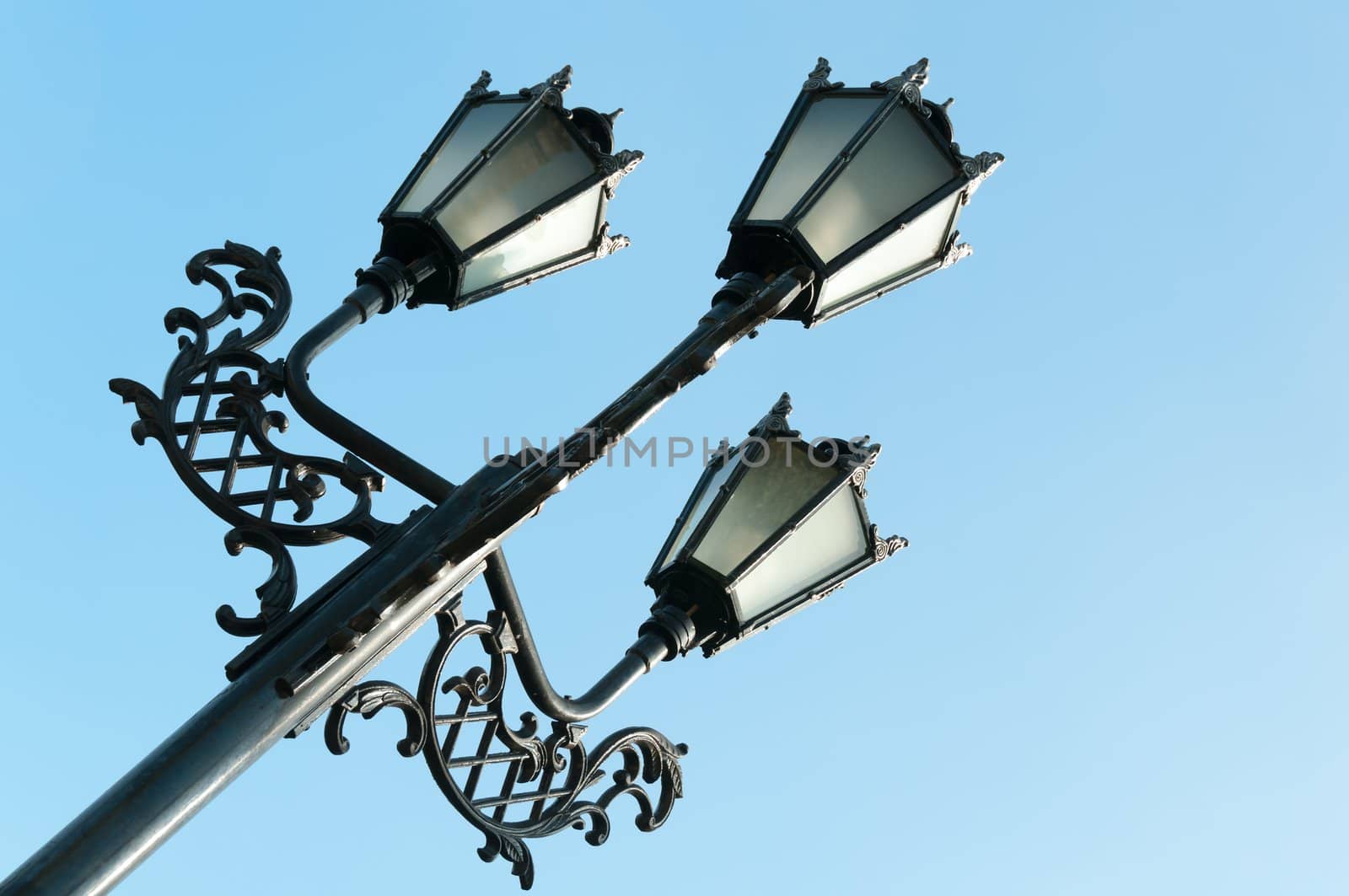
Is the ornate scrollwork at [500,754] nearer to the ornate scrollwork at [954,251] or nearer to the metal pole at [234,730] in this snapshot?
the metal pole at [234,730]

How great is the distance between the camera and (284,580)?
10.5 ft

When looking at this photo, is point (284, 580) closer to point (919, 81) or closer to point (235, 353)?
point (235, 353)

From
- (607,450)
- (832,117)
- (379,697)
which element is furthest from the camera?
(832,117)

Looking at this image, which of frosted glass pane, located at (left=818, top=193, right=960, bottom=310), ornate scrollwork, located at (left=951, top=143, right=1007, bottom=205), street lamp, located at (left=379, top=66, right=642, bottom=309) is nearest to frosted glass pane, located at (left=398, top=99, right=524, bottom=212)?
street lamp, located at (left=379, top=66, right=642, bottom=309)

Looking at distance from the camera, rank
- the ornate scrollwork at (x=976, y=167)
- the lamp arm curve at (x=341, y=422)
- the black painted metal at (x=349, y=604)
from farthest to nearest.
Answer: the ornate scrollwork at (x=976, y=167) < the lamp arm curve at (x=341, y=422) < the black painted metal at (x=349, y=604)

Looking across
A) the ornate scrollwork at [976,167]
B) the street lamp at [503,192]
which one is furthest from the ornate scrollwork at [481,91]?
the ornate scrollwork at [976,167]

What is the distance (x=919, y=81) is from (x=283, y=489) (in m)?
2.75

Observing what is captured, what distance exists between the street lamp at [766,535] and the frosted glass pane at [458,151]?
140cm

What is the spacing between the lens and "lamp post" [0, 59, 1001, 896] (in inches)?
117

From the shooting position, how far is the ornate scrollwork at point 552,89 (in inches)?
176

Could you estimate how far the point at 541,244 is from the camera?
4.59 meters

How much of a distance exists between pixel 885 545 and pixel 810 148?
1495 mm

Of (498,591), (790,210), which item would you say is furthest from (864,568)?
(498,591)

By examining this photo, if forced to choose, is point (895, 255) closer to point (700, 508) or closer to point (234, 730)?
point (700, 508)
